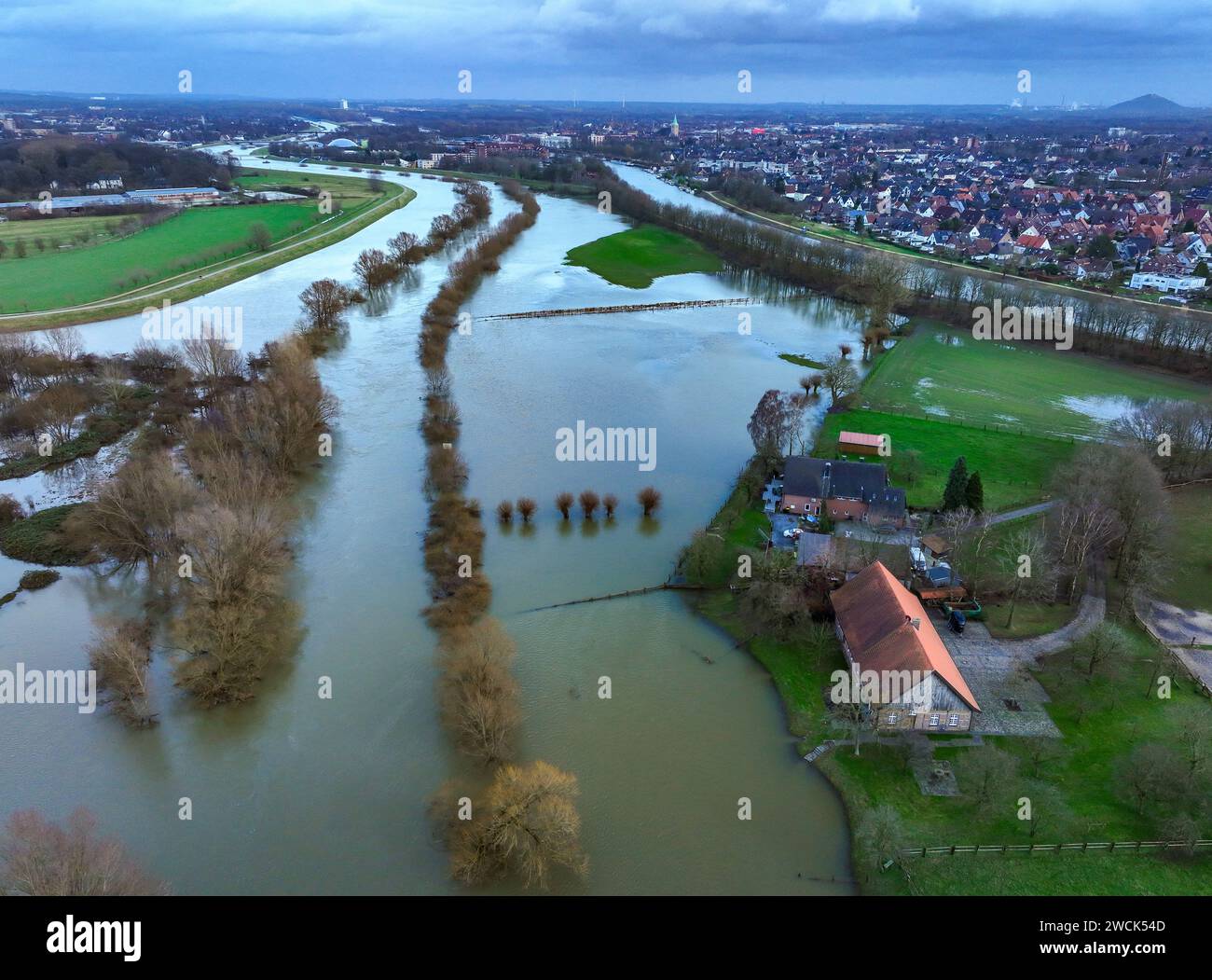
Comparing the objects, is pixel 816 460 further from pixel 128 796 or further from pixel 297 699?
pixel 128 796

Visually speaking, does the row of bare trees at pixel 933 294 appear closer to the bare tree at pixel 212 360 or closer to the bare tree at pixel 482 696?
the bare tree at pixel 482 696

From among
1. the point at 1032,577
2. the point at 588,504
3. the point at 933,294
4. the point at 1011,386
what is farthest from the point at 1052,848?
the point at 933,294

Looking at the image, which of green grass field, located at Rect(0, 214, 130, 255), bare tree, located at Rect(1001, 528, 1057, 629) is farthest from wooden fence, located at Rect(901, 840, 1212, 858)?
green grass field, located at Rect(0, 214, 130, 255)

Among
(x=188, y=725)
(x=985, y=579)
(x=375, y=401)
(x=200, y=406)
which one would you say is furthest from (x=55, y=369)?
(x=985, y=579)

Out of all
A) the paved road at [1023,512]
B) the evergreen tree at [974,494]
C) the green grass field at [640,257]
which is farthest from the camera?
the green grass field at [640,257]

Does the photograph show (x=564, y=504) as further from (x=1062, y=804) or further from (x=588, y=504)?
(x=1062, y=804)

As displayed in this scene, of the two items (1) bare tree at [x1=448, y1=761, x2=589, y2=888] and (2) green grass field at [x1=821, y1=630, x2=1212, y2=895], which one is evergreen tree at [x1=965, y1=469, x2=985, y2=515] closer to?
(2) green grass field at [x1=821, y1=630, x2=1212, y2=895]
